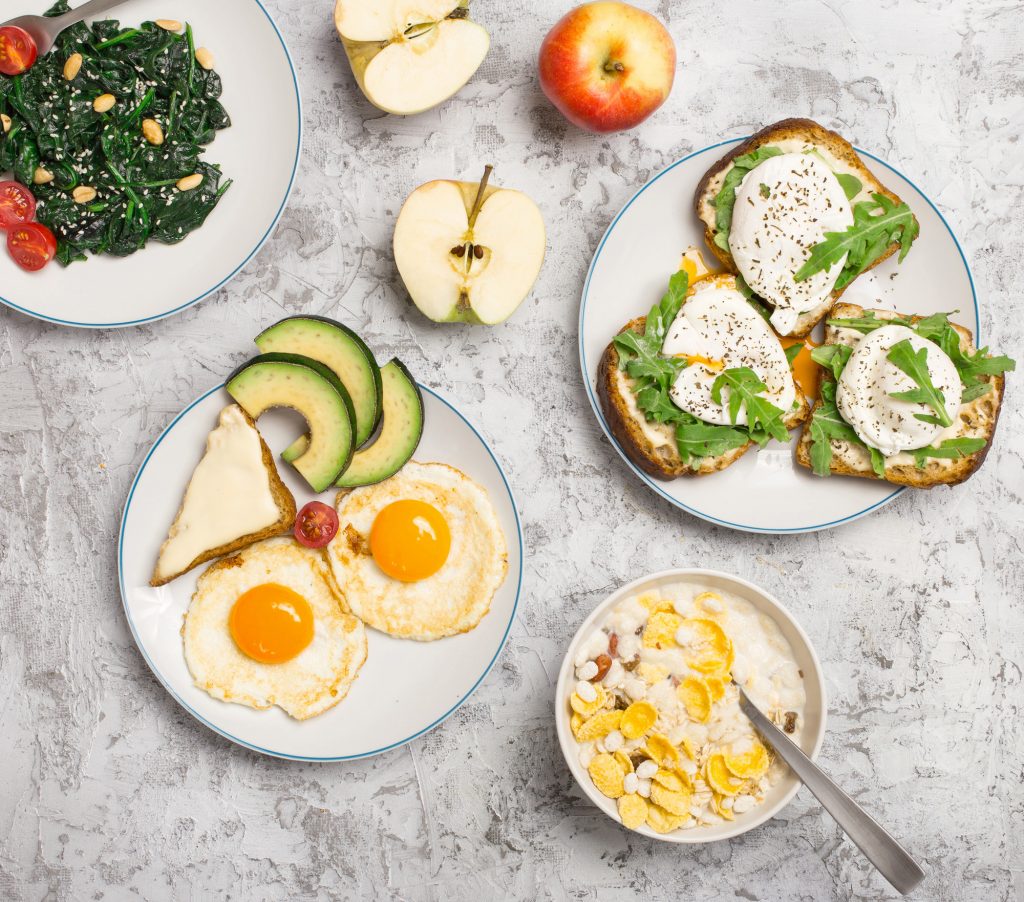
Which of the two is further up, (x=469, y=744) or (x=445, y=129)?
(x=445, y=129)

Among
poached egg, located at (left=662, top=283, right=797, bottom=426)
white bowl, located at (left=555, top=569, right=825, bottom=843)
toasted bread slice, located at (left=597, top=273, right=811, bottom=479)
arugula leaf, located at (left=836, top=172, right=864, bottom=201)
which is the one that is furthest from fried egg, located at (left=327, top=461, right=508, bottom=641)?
arugula leaf, located at (left=836, top=172, right=864, bottom=201)

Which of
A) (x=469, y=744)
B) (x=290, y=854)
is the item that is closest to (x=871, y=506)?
(x=469, y=744)

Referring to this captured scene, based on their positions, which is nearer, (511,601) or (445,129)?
(511,601)

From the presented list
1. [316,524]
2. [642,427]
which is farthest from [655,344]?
[316,524]

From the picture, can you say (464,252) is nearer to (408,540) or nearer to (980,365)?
(408,540)

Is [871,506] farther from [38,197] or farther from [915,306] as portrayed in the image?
[38,197]

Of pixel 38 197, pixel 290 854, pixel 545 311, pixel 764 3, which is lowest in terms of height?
pixel 290 854

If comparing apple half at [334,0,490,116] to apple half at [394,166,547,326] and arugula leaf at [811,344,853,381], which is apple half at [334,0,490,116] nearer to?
apple half at [394,166,547,326]
